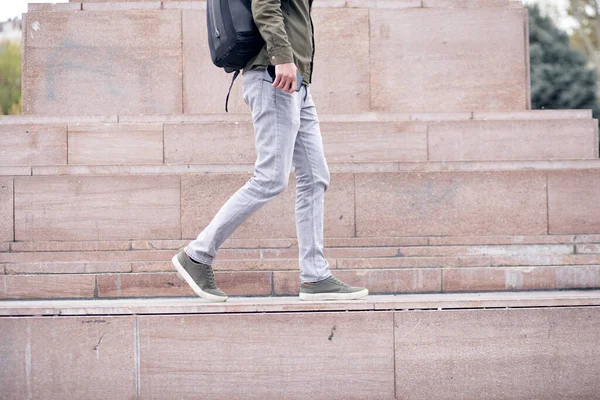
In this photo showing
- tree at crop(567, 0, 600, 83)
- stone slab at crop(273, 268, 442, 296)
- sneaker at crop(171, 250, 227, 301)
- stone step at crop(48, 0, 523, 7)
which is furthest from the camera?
tree at crop(567, 0, 600, 83)

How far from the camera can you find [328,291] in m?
5.13

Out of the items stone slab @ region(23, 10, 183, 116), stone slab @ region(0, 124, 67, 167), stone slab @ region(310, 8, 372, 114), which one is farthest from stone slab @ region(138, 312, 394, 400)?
stone slab @ region(23, 10, 183, 116)

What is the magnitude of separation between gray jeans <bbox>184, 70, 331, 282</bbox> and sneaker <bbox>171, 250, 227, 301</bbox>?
0.15 ft

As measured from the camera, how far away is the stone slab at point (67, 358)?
4.66m

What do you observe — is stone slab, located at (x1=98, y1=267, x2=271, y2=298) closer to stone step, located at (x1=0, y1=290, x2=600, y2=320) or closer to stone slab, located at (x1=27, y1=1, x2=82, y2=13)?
stone step, located at (x1=0, y1=290, x2=600, y2=320)

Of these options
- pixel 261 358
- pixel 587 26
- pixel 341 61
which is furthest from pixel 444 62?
pixel 587 26

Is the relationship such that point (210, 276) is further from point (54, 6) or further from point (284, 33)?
point (54, 6)

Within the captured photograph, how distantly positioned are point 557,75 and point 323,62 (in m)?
13.9

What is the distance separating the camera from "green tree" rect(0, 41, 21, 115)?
2231cm

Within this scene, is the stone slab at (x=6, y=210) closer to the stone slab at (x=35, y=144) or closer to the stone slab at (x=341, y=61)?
the stone slab at (x=35, y=144)

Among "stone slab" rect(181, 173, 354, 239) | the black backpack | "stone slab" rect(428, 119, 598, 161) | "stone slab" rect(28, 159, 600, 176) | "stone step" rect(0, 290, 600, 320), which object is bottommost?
"stone step" rect(0, 290, 600, 320)

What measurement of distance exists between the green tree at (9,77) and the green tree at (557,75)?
13638mm

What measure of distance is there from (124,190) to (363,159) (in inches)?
81.6

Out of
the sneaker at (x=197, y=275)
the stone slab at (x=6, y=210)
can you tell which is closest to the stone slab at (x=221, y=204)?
the stone slab at (x=6, y=210)
